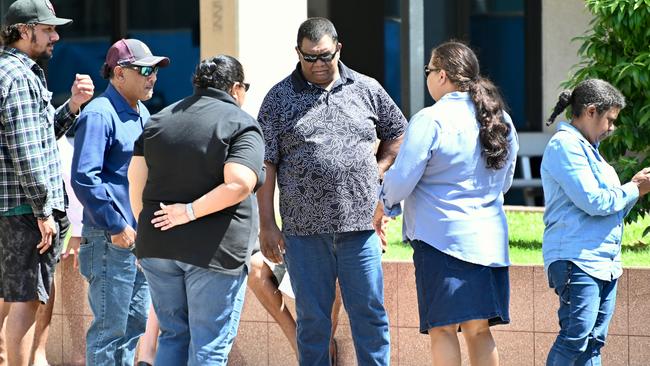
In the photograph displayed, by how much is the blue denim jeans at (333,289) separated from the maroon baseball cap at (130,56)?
1179mm

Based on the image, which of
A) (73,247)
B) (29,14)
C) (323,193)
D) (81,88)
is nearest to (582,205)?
(323,193)

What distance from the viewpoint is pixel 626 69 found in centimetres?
844

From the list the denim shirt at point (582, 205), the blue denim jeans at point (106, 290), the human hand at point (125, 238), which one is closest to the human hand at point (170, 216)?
the human hand at point (125, 238)

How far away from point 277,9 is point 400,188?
4.86 m

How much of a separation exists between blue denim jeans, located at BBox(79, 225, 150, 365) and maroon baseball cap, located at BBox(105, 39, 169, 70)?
0.88 m

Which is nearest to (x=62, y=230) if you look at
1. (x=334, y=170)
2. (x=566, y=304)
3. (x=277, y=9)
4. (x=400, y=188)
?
(x=334, y=170)

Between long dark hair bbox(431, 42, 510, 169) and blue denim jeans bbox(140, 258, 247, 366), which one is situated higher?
long dark hair bbox(431, 42, 510, 169)

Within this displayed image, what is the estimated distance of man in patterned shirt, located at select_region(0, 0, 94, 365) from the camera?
243 inches

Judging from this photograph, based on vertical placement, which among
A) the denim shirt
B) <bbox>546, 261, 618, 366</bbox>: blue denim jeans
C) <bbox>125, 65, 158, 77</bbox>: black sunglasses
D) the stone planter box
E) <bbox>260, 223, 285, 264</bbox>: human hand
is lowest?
the stone planter box

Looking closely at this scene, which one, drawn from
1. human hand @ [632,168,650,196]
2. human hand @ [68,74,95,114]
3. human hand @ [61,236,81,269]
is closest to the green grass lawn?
human hand @ [632,168,650,196]

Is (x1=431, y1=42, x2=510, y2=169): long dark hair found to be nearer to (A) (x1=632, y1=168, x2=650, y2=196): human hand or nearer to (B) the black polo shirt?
(A) (x1=632, y1=168, x2=650, y2=196): human hand

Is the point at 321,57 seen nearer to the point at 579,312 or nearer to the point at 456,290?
the point at 456,290

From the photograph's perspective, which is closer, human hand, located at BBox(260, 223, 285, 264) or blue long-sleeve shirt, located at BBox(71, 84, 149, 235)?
blue long-sleeve shirt, located at BBox(71, 84, 149, 235)

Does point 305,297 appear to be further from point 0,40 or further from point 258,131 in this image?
point 0,40
